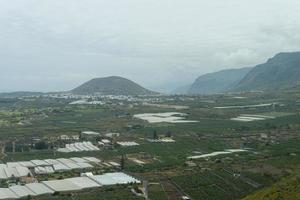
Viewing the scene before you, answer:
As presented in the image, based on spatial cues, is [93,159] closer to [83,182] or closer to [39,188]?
[83,182]

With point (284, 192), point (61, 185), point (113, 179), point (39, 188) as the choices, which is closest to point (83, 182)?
point (61, 185)

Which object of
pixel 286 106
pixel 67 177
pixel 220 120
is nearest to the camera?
pixel 67 177

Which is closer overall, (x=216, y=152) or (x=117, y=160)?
(x=117, y=160)

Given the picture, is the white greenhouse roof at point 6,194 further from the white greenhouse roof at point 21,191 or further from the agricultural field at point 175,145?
the agricultural field at point 175,145

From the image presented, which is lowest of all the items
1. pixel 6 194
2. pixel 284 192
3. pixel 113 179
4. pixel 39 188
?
pixel 6 194

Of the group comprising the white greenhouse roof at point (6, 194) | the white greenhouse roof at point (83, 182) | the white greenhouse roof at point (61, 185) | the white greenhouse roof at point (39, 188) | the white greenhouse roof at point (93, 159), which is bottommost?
the white greenhouse roof at point (6, 194)

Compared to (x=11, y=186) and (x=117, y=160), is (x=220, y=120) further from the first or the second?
(x=11, y=186)

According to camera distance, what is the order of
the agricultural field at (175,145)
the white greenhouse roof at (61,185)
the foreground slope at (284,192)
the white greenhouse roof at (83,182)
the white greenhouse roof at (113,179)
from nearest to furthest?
the foreground slope at (284,192) < the white greenhouse roof at (61,185) < the white greenhouse roof at (83,182) < the agricultural field at (175,145) < the white greenhouse roof at (113,179)

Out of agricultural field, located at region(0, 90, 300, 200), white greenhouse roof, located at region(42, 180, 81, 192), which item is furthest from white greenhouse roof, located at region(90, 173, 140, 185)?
white greenhouse roof, located at region(42, 180, 81, 192)

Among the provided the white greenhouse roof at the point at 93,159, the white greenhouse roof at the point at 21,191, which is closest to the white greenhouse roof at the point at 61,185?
the white greenhouse roof at the point at 21,191

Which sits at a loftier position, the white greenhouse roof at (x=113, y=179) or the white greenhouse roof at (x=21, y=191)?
the white greenhouse roof at (x=113, y=179)

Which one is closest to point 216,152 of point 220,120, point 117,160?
point 117,160
